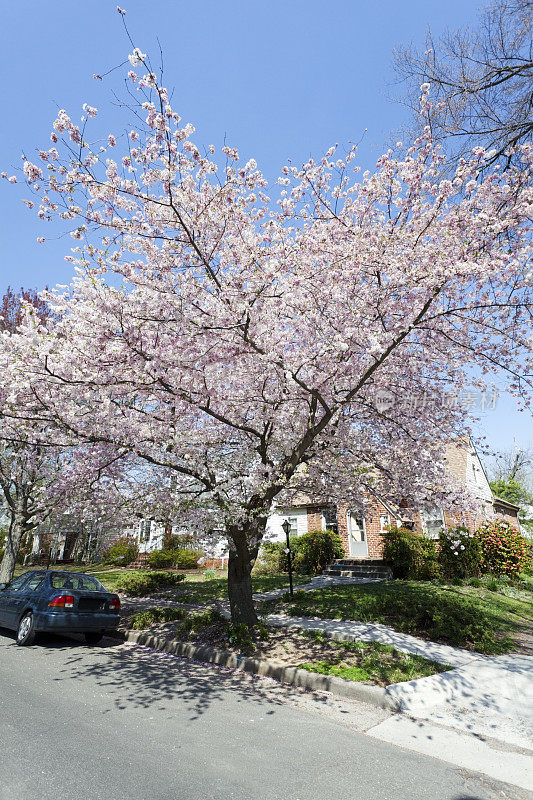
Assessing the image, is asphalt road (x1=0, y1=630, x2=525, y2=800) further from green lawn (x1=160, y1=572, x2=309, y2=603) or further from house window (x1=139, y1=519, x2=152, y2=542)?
green lawn (x1=160, y1=572, x2=309, y2=603)

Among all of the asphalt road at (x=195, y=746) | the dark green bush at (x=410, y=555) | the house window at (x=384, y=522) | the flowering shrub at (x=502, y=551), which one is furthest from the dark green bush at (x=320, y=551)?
the asphalt road at (x=195, y=746)

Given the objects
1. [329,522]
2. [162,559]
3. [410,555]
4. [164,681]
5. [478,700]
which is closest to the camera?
[478,700]

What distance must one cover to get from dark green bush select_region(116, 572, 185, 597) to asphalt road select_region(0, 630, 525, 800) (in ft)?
28.2

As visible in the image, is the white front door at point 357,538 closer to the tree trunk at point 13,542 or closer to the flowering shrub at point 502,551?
the flowering shrub at point 502,551

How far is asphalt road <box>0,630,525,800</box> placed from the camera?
3.33m

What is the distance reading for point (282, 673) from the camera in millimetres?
6441

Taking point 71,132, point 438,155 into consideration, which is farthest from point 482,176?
point 71,132

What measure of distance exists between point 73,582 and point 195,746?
19.7 feet

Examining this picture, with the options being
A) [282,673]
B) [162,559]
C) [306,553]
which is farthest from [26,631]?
[162,559]

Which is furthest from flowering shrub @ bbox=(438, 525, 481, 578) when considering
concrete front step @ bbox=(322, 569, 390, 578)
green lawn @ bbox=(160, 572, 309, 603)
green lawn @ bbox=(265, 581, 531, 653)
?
green lawn @ bbox=(160, 572, 309, 603)

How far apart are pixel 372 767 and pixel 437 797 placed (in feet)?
2.10

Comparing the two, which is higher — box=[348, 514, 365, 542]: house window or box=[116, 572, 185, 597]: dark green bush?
box=[348, 514, 365, 542]: house window

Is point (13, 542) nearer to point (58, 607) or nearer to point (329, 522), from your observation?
point (58, 607)

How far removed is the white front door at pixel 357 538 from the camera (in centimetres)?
2034
